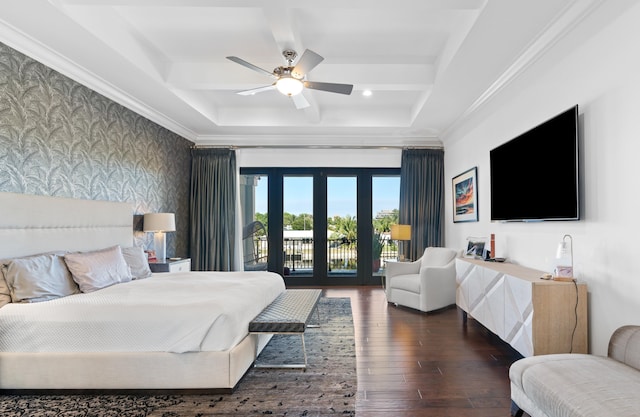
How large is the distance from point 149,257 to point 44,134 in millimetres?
1968

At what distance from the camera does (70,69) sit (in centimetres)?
325

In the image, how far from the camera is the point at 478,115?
170 inches

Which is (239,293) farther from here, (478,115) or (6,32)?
(478,115)

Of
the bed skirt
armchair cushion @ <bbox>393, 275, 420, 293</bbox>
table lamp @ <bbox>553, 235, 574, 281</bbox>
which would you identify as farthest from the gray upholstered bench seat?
table lamp @ <bbox>553, 235, 574, 281</bbox>

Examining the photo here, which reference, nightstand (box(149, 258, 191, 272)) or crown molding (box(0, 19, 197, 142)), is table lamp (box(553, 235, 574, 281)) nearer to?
nightstand (box(149, 258, 191, 272))

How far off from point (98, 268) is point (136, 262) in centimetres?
63

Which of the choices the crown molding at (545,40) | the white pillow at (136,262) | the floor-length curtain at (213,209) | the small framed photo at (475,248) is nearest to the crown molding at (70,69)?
the floor-length curtain at (213,209)

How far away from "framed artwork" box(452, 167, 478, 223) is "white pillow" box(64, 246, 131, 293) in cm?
413

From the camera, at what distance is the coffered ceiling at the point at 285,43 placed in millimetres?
2463

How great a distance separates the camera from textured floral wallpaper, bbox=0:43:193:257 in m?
2.77

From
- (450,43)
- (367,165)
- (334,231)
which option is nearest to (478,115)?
(450,43)

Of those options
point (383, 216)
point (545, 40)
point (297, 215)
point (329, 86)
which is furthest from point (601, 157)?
point (297, 215)

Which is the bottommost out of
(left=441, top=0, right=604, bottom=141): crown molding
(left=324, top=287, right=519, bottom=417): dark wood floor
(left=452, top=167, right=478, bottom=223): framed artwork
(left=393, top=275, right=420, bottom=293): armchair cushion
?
(left=324, top=287, right=519, bottom=417): dark wood floor

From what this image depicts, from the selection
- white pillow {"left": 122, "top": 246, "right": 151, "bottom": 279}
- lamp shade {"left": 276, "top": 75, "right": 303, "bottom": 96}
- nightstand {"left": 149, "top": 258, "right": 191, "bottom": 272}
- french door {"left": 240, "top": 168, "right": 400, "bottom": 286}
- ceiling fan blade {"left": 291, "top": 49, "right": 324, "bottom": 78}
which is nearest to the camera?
ceiling fan blade {"left": 291, "top": 49, "right": 324, "bottom": 78}
